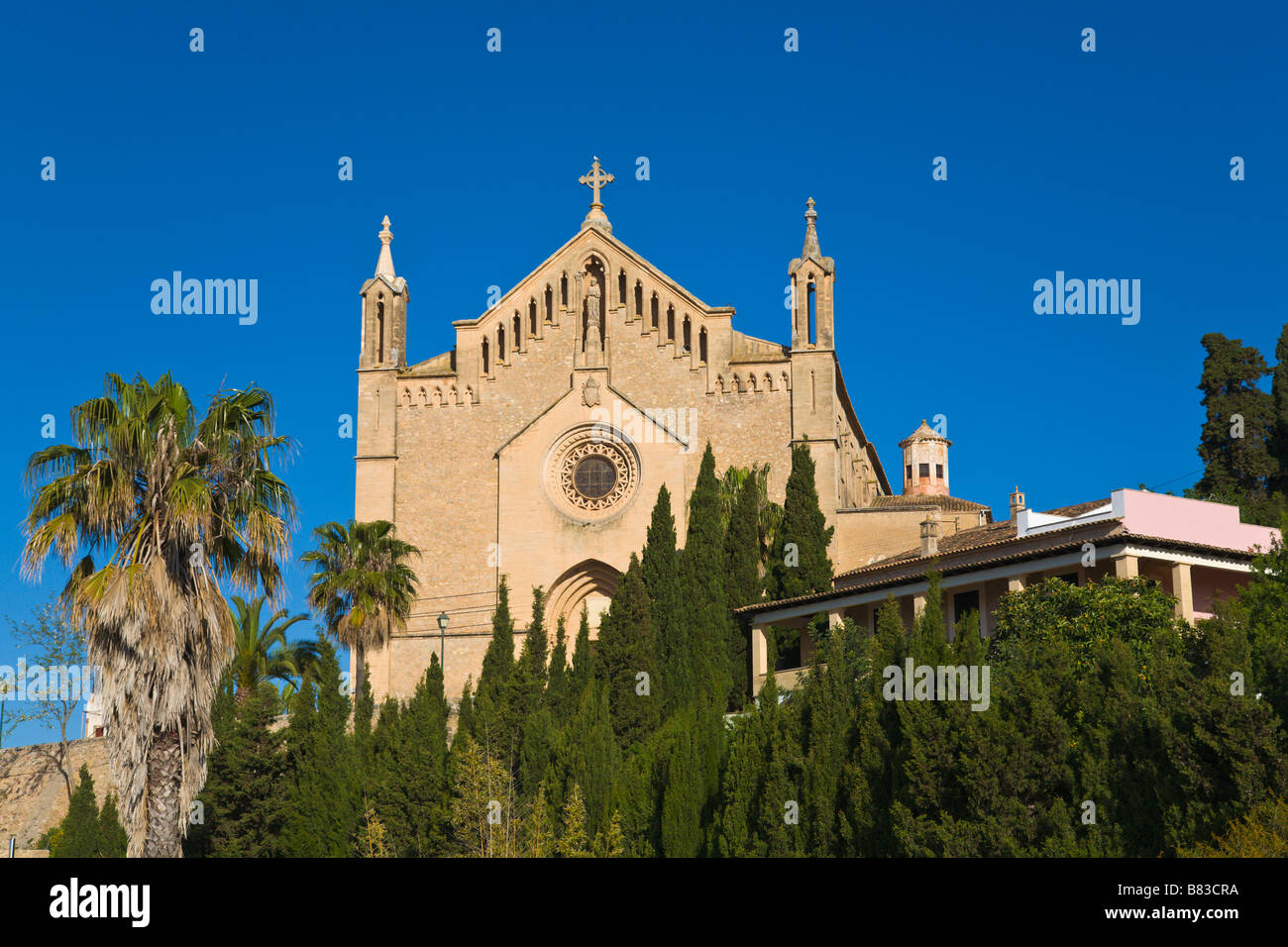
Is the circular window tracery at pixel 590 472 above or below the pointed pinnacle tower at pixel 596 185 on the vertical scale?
below

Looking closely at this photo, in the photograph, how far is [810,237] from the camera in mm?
42625

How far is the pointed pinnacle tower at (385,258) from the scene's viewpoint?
144ft

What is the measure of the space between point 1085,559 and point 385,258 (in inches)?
962

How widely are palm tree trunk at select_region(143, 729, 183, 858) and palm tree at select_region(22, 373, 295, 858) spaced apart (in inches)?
0.6

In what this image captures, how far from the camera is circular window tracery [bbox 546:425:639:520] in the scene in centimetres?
4138

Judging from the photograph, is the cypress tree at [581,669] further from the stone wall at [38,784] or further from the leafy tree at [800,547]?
the stone wall at [38,784]

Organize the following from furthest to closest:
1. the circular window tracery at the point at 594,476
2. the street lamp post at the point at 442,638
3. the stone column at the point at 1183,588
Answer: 1. the circular window tracery at the point at 594,476
2. the street lamp post at the point at 442,638
3. the stone column at the point at 1183,588

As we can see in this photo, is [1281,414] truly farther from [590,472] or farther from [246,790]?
[246,790]

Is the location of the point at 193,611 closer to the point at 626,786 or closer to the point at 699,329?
the point at 626,786

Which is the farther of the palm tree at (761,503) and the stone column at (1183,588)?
the palm tree at (761,503)

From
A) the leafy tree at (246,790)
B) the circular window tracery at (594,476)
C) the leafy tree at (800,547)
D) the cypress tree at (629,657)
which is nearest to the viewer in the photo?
the leafy tree at (246,790)

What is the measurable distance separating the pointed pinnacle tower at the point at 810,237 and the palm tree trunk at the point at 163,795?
28.3 meters

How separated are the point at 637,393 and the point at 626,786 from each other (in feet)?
63.5

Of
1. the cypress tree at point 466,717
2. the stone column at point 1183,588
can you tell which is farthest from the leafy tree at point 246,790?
the stone column at point 1183,588
